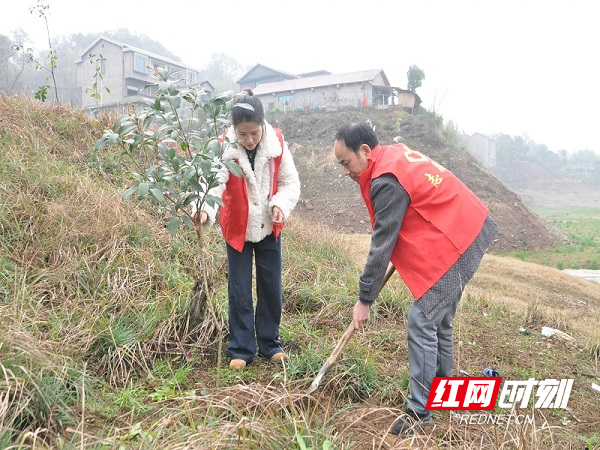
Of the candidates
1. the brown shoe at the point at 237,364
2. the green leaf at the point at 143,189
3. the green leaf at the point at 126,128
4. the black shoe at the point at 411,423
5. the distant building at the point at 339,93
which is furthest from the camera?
the distant building at the point at 339,93

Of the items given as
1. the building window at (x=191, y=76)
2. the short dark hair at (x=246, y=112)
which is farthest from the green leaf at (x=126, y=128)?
the building window at (x=191, y=76)

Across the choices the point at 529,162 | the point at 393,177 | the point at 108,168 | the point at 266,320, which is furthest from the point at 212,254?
the point at 529,162

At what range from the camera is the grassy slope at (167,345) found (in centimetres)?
209

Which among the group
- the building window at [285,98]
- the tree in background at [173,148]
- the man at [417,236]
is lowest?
the man at [417,236]

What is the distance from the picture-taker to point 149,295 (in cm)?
367

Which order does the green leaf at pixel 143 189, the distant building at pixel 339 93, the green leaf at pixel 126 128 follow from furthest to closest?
the distant building at pixel 339 93
the green leaf at pixel 126 128
the green leaf at pixel 143 189

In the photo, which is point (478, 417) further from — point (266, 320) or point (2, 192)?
point (2, 192)

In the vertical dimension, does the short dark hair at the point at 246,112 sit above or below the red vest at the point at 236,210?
above

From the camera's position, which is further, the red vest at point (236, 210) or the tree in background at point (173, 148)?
the red vest at point (236, 210)

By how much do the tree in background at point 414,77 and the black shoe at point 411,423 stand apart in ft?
95.0

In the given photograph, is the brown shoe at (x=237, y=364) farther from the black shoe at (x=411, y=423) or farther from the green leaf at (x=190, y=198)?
the green leaf at (x=190, y=198)

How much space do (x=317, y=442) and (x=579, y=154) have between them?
8345 cm

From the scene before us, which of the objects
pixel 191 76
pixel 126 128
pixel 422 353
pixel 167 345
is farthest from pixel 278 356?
pixel 191 76

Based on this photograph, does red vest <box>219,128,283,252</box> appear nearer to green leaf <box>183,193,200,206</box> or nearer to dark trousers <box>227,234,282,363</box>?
dark trousers <box>227,234,282,363</box>
